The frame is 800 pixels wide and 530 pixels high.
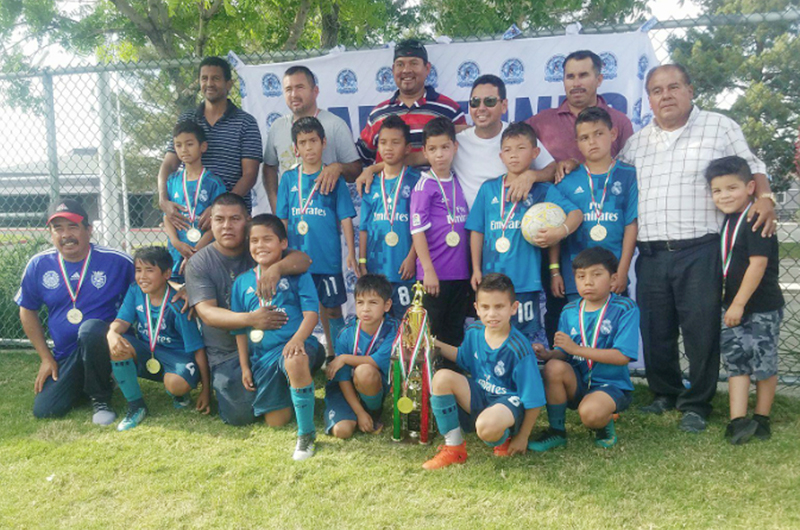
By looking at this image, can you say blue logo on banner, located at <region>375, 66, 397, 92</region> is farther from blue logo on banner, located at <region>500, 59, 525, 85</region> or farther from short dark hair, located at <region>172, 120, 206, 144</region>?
short dark hair, located at <region>172, 120, 206, 144</region>

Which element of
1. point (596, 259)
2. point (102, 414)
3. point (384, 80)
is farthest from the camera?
Answer: point (384, 80)

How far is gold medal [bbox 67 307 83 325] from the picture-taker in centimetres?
418

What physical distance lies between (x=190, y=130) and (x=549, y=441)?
3.16 metres

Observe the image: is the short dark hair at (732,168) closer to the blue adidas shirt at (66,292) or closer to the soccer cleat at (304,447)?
the soccer cleat at (304,447)

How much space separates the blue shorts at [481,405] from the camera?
3119 mm

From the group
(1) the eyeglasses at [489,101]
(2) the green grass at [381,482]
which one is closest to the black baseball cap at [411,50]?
(1) the eyeglasses at [489,101]

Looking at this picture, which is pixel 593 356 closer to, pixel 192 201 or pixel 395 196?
pixel 395 196

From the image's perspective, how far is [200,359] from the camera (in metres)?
4.09

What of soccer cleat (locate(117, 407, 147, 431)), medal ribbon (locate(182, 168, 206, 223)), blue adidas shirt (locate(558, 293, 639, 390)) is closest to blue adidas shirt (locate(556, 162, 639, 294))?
blue adidas shirt (locate(558, 293, 639, 390))

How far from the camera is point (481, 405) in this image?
323cm

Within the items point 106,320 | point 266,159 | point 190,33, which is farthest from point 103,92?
point 190,33

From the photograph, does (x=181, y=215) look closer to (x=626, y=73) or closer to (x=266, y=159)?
(x=266, y=159)

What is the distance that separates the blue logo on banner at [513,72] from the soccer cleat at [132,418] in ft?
11.9

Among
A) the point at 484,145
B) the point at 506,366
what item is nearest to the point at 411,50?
the point at 484,145
